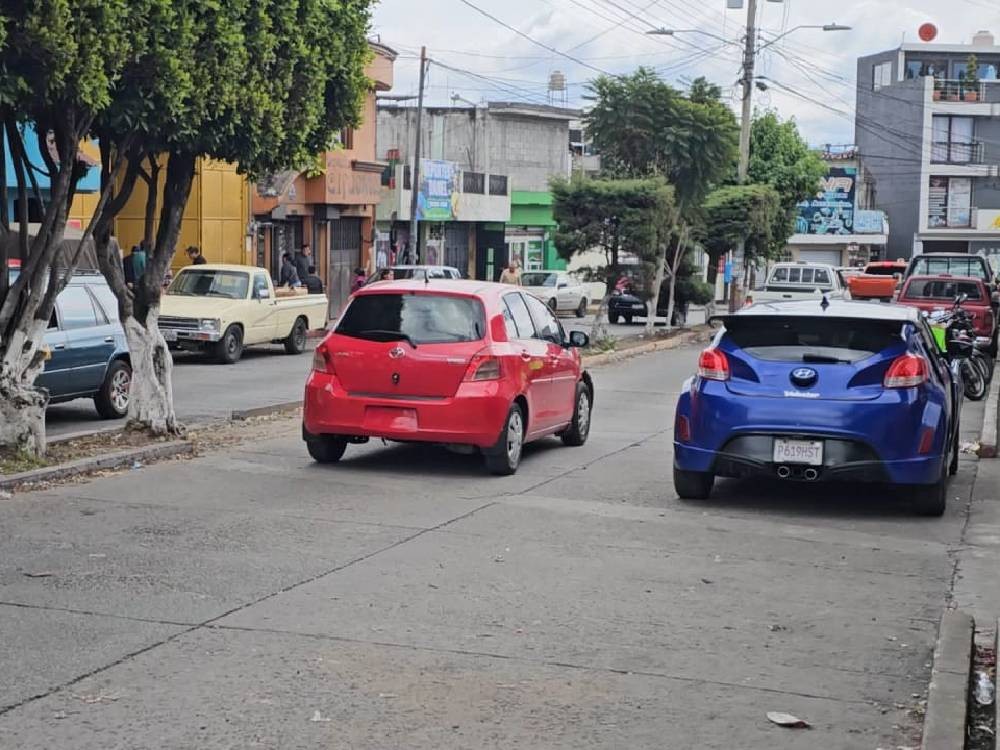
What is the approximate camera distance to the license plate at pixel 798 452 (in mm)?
10820

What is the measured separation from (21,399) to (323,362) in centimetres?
251

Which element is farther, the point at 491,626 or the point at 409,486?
the point at 409,486

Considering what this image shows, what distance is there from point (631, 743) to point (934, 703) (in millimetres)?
1357

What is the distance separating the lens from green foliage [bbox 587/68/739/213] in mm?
35469

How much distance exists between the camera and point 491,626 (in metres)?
7.37

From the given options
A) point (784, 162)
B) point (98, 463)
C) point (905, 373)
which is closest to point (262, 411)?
point (98, 463)

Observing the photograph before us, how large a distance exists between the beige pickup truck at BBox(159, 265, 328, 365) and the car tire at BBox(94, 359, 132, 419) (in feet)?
28.5

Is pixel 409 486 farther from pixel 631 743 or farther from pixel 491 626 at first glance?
pixel 631 743

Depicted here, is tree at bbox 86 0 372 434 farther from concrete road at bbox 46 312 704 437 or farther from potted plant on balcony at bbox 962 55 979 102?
potted plant on balcony at bbox 962 55 979 102

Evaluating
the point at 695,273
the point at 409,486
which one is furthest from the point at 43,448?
the point at 695,273

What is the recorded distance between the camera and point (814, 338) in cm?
1122

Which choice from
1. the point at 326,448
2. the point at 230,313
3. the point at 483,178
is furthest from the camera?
the point at 483,178

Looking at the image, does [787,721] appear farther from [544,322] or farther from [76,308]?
[76,308]

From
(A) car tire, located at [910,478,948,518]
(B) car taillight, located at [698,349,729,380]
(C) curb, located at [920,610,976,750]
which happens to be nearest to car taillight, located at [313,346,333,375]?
(B) car taillight, located at [698,349,729,380]
